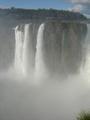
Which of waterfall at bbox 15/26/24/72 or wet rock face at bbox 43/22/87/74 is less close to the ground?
waterfall at bbox 15/26/24/72

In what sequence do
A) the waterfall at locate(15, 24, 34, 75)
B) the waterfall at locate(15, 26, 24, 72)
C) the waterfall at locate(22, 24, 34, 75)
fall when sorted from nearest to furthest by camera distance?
the waterfall at locate(22, 24, 34, 75) < the waterfall at locate(15, 24, 34, 75) < the waterfall at locate(15, 26, 24, 72)

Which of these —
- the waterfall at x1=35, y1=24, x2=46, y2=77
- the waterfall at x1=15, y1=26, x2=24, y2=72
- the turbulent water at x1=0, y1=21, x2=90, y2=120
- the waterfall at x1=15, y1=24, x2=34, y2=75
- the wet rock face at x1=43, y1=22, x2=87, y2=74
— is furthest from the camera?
the waterfall at x1=15, y1=26, x2=24, y2=72

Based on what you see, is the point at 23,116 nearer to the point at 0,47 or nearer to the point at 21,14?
the point at 0,47

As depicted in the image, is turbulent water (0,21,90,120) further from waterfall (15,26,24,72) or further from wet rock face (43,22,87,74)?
waterfall (15,26,24,72)

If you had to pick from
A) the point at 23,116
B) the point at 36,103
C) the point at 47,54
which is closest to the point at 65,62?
the point at 47,54

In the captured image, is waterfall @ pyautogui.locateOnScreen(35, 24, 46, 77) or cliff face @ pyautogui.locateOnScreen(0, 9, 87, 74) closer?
cliff face @ pyautogui.locateOnScreen(0, 9, 87, 74)

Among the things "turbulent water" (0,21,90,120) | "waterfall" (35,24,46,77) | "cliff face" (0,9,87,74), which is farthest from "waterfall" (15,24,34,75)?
"cliff face" (0,9,87,74)

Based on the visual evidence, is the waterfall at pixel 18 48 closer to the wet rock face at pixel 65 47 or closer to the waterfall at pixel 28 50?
the waterfall at pixel 28 50

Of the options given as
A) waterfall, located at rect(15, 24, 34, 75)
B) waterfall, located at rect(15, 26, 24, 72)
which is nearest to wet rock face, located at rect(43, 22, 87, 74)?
waterfall, located at rect(15, 24, 34, 75)

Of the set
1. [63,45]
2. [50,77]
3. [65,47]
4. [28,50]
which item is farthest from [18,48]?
[65,47]
